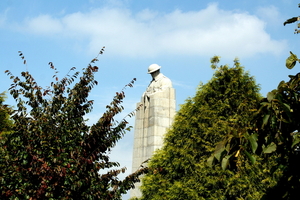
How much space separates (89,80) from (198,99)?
175 inches

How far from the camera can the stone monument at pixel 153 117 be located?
14586 millimetres

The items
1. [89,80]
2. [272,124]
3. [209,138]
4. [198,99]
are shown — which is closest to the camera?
[272,124]

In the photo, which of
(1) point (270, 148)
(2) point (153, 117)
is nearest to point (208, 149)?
Answer: (2) point (153, 117)

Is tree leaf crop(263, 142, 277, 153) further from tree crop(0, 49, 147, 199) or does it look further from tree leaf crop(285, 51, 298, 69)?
tree crop(0, 49, 147, 199)

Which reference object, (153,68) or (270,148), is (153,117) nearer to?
(153,68)

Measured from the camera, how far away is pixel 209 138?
11.4 meters

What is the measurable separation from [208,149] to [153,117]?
407cm

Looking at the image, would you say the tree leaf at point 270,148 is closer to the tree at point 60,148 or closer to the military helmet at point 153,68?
the tree at point 60,148

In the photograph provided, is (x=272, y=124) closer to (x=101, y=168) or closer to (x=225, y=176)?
(x=101, y=168)

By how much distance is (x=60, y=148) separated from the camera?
8.05 meters

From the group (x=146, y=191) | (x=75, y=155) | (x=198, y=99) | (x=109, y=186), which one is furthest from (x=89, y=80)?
(x=146, y=191)

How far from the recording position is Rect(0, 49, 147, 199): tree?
7.26 m

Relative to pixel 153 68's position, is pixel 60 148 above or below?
below

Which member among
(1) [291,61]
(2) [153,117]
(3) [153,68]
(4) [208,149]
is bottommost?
(1) [291,61]
